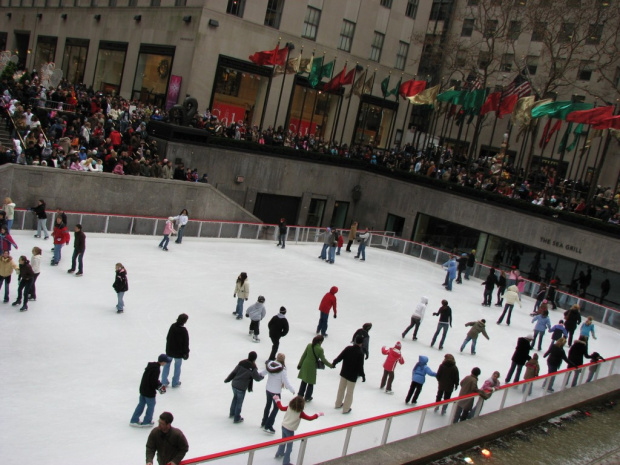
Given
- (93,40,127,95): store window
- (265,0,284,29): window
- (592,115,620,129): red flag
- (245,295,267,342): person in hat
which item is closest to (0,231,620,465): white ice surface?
(245,295,267,342): person in hat

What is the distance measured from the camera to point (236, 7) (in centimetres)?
3394

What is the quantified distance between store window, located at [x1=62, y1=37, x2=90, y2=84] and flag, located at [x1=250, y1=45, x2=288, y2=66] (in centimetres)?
1707

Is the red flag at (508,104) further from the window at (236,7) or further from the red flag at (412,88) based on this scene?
the window at (236,7)

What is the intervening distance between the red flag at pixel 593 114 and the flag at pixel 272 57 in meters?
13.5

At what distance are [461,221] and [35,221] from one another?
20.5 meters

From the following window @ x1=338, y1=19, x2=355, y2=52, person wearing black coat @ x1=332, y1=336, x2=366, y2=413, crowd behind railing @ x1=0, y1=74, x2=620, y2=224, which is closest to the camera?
person wearing black coat @ x1=332, y1=336, x2=366, y2=413

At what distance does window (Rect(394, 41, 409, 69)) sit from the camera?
42.7 m

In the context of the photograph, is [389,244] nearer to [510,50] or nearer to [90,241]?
[90,241]

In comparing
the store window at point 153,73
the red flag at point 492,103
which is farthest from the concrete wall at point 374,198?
the store window at point 153,73

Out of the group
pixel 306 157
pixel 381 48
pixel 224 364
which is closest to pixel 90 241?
pixel 224 364

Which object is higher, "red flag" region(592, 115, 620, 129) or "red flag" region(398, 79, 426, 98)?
"red flag" region(398, 79, 426, 98)

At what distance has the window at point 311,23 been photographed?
1464 inches

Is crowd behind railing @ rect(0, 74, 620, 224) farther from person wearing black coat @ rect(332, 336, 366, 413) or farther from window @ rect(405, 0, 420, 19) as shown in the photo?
person wearing black coat @ rect(332, 336, 366, 413)

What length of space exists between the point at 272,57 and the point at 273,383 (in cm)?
2408
